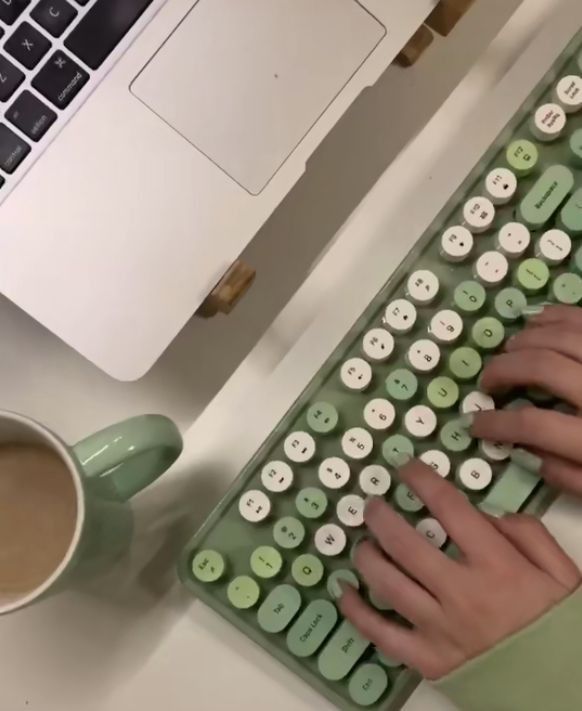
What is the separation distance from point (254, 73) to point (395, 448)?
221 mm

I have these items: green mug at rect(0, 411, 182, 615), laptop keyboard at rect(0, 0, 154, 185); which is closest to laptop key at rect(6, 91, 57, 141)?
laptop keyboard at rect(0, 0, 154, 185)

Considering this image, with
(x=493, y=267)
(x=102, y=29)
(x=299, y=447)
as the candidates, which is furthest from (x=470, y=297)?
(x=102, y=29)

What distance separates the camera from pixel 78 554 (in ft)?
1.55

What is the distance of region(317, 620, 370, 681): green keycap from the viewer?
0.51 meters

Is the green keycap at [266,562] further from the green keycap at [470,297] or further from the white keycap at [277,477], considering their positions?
the green keycap at [470,297]

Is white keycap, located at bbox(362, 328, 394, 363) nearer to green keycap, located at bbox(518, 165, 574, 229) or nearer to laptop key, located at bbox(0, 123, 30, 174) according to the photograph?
green keycap, located at bbox(518, 165, 574, 229)

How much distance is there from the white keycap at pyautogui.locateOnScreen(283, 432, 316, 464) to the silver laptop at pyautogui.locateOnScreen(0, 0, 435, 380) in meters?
0.09

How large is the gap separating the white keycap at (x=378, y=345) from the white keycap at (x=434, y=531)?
94 mm

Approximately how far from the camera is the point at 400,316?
53cm

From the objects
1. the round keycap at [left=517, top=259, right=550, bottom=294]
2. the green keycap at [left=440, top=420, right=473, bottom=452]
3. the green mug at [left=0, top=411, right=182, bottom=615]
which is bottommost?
the green mug at [left=0, top=411, right=182, bottom=615]

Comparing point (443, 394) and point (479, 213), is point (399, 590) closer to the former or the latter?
point (443, 394)

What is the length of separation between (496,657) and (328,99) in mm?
311

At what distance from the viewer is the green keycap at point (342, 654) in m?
0.51

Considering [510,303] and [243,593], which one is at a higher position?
[510,303]
